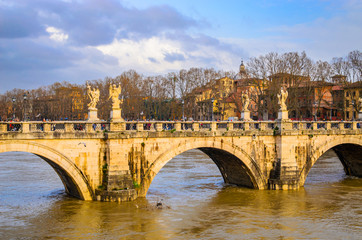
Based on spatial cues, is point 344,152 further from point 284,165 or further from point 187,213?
point 187,213

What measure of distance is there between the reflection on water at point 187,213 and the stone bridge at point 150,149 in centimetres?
81

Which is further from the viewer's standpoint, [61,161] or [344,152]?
[344,152]

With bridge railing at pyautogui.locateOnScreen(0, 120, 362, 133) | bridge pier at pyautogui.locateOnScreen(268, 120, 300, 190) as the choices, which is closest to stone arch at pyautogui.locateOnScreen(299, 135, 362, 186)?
bridge railing at pyautogui.locateOnScreen(0, 120, 362, 133)

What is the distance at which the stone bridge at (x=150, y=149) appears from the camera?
16.9 meters

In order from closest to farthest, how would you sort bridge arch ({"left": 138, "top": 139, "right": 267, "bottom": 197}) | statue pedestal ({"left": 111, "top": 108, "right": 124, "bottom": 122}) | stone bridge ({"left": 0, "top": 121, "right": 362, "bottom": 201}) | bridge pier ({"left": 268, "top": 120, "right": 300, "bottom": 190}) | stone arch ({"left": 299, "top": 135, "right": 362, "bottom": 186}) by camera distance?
stone bridge ({"left": 0, "top": 121, "right": 362, "bottom": 201}) < statue pedestal ({"left": 111, "top": 108, "right": 124, "bottom": 122}) < bridge arch ({"left": 138, "top": 139, "right": 267, "bottom": 197}) < bridge pier ({"left": 268, "top": 120, "right": 300, "bottom": 190}) < stone arch ({"left": 299, "top": 135, "right": 362, "bottom": 186})

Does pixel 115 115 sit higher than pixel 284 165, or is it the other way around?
pixel 115 115

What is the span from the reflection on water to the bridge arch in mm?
660

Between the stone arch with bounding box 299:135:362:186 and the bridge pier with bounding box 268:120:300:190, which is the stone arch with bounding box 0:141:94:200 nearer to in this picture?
the bridge pier with bounding box 268:120:300:190

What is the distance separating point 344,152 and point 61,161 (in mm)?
19951

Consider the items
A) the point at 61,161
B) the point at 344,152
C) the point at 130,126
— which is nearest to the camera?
the point at 61,161

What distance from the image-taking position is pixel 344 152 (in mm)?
28500

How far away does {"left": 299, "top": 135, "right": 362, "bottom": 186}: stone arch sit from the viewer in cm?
2343

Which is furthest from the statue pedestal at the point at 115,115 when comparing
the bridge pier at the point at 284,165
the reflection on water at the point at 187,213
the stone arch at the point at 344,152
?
the stone arch at the point at 344,152

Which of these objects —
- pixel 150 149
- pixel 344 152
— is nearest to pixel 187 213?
pixel 150 149
